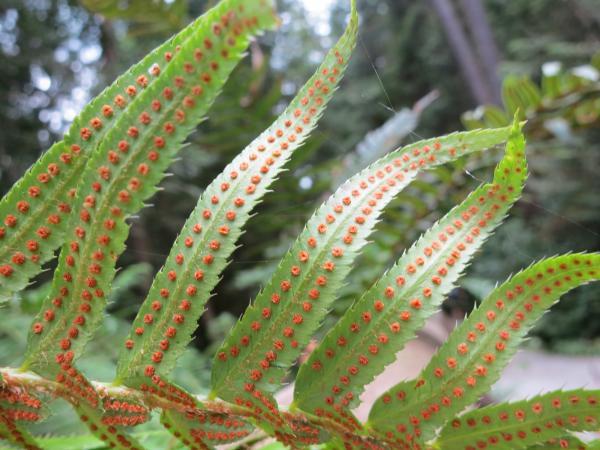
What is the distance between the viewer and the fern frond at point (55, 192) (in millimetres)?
689

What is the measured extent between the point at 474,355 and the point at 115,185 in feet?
1.74

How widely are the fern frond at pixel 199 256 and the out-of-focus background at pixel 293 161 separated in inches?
6.7

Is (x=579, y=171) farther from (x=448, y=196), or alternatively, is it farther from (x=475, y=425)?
(x=475, y=425)

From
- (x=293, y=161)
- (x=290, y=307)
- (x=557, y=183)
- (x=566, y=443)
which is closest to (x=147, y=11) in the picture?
(x=293, y=161)

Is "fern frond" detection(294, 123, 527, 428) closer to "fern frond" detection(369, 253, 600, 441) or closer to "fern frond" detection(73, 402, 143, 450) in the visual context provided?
"fern frond" detection(369, 253, 600, 441)

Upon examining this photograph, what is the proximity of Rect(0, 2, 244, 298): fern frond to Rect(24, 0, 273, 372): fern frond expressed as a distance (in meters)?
0.02

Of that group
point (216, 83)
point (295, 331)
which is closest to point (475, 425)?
point (295, 331)

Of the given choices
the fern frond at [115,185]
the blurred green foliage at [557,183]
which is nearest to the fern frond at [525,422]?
the blurred green foliage at [557,183]

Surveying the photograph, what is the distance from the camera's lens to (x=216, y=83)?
2.13 feet

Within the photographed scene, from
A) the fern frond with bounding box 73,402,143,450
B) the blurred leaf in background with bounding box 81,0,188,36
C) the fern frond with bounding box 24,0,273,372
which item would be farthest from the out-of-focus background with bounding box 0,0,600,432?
→ the fern frond with bounding box 73,402,143,450

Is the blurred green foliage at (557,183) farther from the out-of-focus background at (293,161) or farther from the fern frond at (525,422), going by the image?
the fern frond at (525,422)

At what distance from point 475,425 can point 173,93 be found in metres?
0.60

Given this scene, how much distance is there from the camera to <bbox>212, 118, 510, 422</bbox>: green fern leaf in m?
0.71

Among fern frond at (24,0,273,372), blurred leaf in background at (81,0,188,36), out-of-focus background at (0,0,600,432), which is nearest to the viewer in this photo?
fern frond at (24,0,273,372)
